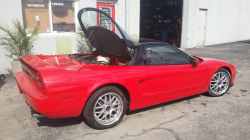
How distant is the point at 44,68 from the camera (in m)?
3.22

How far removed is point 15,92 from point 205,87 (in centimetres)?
425

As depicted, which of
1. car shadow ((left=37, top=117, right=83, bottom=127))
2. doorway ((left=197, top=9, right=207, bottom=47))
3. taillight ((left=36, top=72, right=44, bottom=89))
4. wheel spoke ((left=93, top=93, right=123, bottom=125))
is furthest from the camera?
doorway ((left=197, top=9, right=207, bottom=47))

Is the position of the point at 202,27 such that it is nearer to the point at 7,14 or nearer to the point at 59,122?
the point at 7,14

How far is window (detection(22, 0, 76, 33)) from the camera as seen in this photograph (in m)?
7.21

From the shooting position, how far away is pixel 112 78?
3.38m

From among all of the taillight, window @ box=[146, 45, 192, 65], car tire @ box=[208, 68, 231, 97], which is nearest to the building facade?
the taillight

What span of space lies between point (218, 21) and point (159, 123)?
1308 centimetres

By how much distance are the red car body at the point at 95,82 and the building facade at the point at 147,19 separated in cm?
367

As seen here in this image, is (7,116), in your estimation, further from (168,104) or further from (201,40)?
(201,40)

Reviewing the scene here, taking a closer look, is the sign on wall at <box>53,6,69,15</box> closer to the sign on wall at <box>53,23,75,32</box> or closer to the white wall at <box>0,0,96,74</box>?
the sign on wall at <box>53,23,75,32</box>

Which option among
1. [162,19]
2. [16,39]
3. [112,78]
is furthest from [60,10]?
[162,19]

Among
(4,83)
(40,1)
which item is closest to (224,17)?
(40,1)

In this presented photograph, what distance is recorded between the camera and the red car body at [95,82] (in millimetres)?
3051

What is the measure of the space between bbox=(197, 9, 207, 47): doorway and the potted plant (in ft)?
32.4
